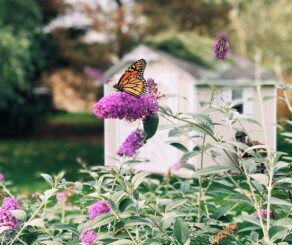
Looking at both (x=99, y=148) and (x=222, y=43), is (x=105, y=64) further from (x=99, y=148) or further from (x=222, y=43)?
(x=222, y=43)

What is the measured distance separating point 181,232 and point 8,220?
68 centimetres

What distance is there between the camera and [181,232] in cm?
215

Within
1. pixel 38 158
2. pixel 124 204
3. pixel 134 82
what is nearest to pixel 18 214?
pixel 124 204

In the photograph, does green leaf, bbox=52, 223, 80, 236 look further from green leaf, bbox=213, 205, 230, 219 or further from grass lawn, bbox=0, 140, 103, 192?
grass lawn, bbox=0, 140, 103, 192

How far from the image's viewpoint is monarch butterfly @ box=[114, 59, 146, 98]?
2280mm

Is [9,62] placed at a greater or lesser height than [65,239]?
greater

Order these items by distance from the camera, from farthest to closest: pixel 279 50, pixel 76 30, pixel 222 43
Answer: pixel 279 50 → pixel 76 30 → pixel 222 43

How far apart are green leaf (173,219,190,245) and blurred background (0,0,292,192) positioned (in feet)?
39.9

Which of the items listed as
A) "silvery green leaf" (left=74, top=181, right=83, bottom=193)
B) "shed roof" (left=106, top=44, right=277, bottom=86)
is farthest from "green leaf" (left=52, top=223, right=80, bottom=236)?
"shed roof" (left=106, top=44, right=277, bottom=86)

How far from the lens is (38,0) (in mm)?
20625

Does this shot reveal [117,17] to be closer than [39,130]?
Yes

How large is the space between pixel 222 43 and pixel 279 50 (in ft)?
73.9

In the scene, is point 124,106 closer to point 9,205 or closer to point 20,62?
point 9,205

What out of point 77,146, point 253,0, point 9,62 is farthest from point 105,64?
point 253,0
